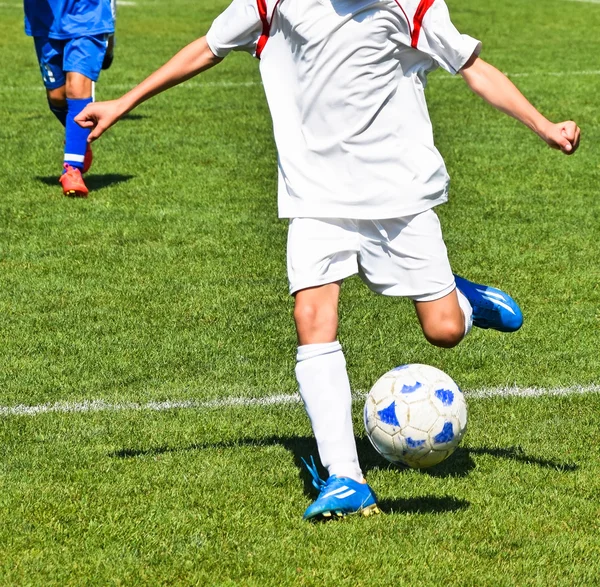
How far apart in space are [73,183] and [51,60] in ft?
3.25

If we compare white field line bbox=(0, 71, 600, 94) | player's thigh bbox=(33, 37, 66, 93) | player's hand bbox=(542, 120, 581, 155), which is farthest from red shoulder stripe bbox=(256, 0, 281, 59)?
white field line bbox=(0, 71, 600, 94)

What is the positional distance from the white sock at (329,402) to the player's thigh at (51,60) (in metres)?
5.29

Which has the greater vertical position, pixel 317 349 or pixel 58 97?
pixel 317 349

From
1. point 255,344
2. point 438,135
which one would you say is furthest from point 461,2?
point 255,344

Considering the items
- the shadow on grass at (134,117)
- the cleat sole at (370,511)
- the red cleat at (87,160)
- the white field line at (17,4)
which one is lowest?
the white field line at (17,4)

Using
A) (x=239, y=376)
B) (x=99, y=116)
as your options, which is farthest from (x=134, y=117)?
(x=99, y=116)

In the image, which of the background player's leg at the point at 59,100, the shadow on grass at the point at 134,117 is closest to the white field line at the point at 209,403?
the background player's leg at the point at 59,100

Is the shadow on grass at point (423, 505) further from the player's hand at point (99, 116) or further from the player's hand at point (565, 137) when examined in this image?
the player's hand at point (99, 116)

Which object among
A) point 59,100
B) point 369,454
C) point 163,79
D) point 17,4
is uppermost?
point 163,79

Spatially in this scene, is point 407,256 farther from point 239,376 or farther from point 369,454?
point 239,376

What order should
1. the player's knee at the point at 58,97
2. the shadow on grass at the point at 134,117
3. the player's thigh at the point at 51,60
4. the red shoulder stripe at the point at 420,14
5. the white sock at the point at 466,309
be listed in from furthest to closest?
the shadow on grass at the point at 134,117
the player's knee at the point at 58,97
the player's thigh at the point at 51,60
the white sock at the point at 466,309
the red shoulder stripe at the point at 420,14

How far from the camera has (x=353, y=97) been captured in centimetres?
404

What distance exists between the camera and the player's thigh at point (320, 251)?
4004 millimetres

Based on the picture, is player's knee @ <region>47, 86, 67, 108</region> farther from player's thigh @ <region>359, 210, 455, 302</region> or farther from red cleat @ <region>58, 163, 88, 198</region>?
player's thigh @ <region>359, 210, 455, 302</region>
